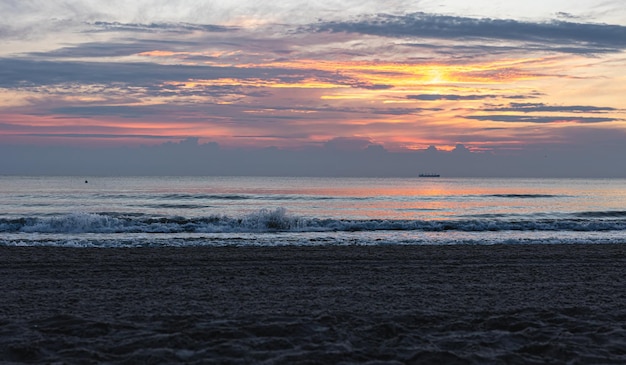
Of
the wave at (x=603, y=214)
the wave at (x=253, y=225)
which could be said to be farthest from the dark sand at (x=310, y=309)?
the wave at (x=603, y=214)

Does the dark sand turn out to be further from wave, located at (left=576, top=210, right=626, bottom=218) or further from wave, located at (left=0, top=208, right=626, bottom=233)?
wave, located at (left=576, top=210, right=626, bottom=218)

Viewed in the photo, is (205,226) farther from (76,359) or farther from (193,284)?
(76,359)

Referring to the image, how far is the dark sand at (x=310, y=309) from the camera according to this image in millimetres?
5445

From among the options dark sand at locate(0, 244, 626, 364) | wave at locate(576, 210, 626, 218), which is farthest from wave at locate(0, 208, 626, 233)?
wave at locate(576, 210, 626, 218)

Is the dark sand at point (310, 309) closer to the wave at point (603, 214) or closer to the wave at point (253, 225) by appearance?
the wave at point (253, 225)

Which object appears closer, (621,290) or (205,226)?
(621,290)

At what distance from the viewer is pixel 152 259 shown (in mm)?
12227

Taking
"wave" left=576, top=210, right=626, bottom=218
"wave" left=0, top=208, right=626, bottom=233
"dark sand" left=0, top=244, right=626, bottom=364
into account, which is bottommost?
"wave" left=576, top=210, right=626, bottom=218

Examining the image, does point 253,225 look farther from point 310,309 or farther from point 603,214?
point 603,214

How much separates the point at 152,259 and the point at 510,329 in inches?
320

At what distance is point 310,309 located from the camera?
7.26 m

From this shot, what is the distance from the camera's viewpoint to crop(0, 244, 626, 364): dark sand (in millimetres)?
5445

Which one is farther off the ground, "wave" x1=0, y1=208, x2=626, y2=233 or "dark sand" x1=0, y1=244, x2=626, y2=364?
"dark sand" x1=0, y1=244, x2=626, y2=364

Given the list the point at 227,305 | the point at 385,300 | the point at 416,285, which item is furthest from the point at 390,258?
the point at 227,305
